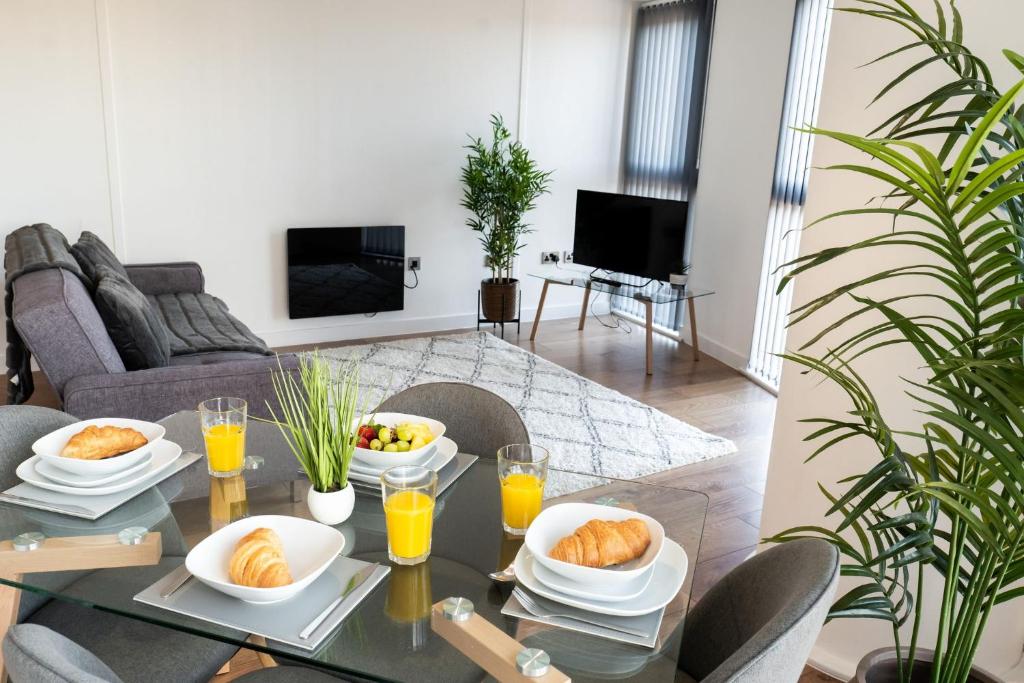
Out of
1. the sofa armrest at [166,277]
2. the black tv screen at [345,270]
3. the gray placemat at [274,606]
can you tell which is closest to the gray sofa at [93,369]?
the sofa armrest at [166,277]

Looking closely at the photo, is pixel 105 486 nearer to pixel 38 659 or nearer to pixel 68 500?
pixel 68 500

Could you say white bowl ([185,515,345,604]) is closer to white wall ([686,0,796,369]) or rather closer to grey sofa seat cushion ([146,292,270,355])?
grey sofa seat cushion ([146,292,270,355])

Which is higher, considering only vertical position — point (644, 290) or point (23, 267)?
point (23, 267)

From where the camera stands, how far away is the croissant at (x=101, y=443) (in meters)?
1.69

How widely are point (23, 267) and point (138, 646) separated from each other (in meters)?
2.21

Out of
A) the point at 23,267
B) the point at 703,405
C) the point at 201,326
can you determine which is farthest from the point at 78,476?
the point at 703,405

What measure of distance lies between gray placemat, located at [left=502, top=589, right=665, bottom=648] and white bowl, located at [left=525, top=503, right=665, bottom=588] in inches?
2.1

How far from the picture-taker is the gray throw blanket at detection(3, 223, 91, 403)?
3.35 m

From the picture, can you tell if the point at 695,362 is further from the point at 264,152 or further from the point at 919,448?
the point at 919,448

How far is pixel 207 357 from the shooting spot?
3838mm

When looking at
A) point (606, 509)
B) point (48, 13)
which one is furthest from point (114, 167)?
point (606, 509)

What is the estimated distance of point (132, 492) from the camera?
5.50 feet

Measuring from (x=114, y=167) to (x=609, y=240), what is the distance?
3.14 m

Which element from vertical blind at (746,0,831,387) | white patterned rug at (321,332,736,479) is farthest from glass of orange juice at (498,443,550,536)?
vertical blind at (746,0,831,387)
